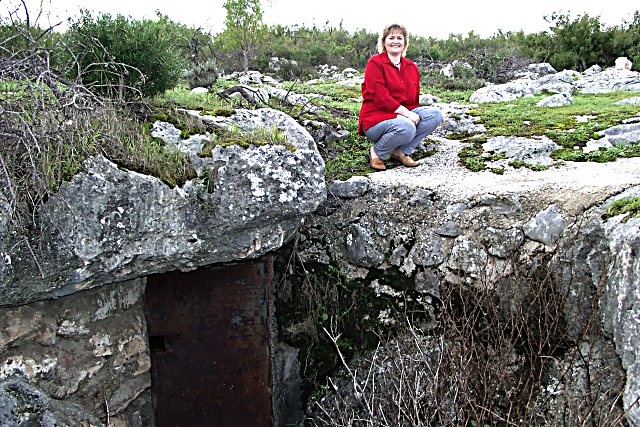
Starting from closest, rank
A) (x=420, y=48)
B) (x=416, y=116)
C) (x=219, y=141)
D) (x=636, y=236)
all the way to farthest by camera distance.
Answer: (x=636, y=236) → (x=219, y=141) → (x=416, y=116) → (x=420, y=48)

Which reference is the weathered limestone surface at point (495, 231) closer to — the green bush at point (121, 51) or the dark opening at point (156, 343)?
the dark opening at point (156, 343)

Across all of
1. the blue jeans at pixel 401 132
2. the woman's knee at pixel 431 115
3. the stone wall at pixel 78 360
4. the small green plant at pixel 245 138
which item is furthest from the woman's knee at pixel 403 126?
the stone wall at pixel 78 360

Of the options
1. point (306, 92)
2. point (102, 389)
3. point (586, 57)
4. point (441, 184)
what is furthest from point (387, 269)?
point (586, 57)

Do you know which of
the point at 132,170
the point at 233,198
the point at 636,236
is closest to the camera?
the point at 636,236

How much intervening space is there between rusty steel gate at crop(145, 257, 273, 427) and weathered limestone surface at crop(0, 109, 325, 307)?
14.2 inches

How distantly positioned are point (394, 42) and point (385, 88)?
39cm

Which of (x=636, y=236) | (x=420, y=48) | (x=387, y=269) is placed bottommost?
(x=387, y=269)

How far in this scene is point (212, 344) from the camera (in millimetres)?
3797

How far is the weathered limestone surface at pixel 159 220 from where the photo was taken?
109 inches

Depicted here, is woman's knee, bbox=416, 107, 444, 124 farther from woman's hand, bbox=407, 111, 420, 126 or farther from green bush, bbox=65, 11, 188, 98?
green bush, bbox=65, 11, 188, 98

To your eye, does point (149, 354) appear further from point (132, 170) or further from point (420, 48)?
point (420, 48)

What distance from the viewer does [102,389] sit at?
3393 millimetres

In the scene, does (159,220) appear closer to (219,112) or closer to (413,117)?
(219,112)

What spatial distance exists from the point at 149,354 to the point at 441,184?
7.64 feet
